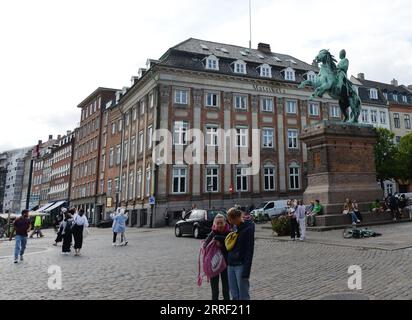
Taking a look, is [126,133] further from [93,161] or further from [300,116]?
[300,116]

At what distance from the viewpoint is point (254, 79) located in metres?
43.2

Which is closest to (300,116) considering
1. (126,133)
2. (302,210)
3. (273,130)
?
(273,130)

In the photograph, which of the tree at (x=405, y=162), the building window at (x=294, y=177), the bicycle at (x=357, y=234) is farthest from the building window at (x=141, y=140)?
the tree at (x=405, y=162)

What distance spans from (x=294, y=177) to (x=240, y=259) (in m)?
40.1

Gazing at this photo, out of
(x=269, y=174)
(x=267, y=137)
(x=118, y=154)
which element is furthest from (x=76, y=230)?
(x=118, y=154)

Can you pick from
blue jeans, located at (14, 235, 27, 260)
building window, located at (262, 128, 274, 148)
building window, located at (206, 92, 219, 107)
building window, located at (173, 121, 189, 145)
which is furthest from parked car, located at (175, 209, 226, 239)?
building window, located at (262, 128, 274, 148)

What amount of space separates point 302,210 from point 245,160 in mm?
25875

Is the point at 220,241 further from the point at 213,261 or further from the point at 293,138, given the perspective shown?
the point at 293,138

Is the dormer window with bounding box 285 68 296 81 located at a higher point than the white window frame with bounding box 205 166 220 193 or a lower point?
higher

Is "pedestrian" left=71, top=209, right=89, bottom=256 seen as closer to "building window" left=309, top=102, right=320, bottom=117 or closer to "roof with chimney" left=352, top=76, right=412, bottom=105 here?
"building window" left=309, top=102, right=320, bottom=117

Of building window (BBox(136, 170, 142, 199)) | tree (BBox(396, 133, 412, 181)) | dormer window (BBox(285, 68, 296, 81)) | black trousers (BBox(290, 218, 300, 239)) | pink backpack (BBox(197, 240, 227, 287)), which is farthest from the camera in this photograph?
dormer window (BBox(285, 68, 296, 81))

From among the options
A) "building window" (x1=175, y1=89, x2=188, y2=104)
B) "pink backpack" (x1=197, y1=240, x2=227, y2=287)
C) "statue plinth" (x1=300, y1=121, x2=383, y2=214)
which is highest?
"building window" (x1=175, y1=89, x2=188, y2=104)

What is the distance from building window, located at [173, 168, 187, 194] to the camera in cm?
3794

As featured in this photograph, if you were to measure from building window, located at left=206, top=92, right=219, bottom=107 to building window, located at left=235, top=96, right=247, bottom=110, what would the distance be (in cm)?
254
